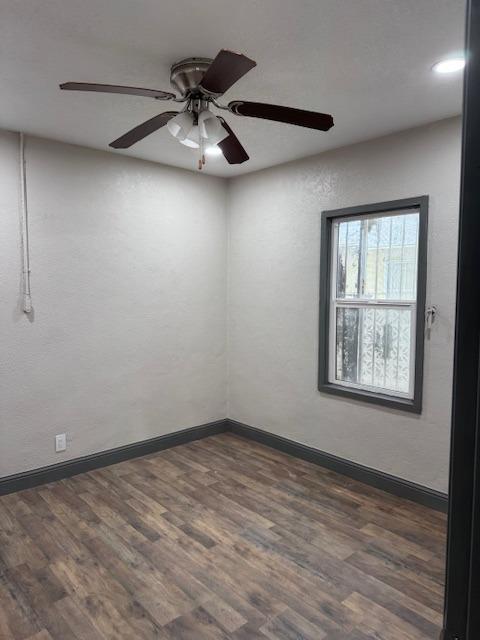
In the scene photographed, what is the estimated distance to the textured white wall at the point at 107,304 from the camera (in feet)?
10.5

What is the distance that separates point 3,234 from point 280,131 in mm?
2080

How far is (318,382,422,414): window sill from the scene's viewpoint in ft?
10.1

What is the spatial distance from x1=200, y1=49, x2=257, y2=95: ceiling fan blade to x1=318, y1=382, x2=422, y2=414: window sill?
7.80ft

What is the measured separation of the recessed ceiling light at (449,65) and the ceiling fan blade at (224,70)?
42.6 inches

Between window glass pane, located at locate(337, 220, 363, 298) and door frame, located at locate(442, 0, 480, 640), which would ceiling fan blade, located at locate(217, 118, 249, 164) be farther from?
door frame, located at locate(442, 0, 480, 640)

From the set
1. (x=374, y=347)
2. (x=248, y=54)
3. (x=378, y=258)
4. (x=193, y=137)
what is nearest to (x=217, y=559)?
(x=374, y=347)

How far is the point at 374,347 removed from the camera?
3.42 meters

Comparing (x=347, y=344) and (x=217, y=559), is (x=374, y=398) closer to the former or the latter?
(x=347, y=344)

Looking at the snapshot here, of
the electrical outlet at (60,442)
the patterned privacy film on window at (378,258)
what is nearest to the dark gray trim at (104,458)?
the electrical outlet at (60,442)

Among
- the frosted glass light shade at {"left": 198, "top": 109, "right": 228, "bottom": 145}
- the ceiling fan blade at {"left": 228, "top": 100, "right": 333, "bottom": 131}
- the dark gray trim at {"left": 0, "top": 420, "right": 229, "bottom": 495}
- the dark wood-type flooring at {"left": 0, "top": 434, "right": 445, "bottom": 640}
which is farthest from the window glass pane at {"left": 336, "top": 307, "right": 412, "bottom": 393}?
the frosted glass light shade at {"left": 198, "top": 109, "right": 228, "bottom": 145}

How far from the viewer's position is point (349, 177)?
11.1 ft

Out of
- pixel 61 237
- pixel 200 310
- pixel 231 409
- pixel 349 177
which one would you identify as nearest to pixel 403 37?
pixel 349 177

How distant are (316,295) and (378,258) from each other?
0.60m

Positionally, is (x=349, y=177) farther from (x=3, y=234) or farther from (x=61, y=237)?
(x=3, y=234)
